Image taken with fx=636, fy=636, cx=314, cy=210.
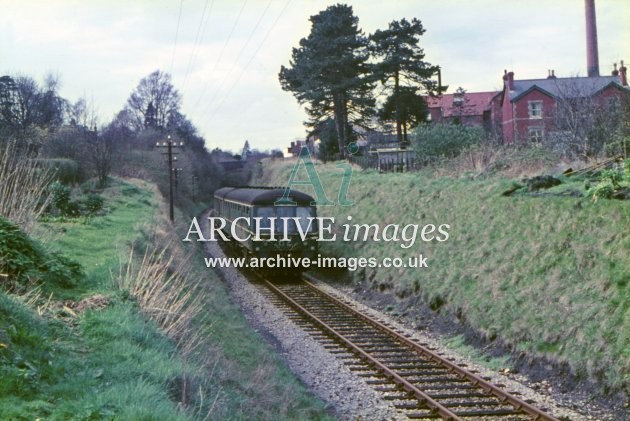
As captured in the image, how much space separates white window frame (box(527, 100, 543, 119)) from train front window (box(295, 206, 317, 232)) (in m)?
33.3

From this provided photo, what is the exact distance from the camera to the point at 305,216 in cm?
2175

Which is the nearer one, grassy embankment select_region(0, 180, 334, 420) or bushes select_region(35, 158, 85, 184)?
grassy embankment select_region(0, 180, 334, 420)

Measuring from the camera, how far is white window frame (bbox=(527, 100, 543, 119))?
4947cm

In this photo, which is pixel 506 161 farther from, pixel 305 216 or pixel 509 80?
pixel 509 80

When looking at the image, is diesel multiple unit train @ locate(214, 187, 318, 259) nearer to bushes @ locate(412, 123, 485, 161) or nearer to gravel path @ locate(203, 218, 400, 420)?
gravel path @ locate(203, 218, 400, 420)

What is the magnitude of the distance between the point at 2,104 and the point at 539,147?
3667 cm

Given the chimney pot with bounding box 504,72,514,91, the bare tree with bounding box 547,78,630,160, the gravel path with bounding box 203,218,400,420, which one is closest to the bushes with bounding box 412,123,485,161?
the bare tree with bounding box 547,78,630,160

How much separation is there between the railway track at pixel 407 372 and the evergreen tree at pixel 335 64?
2495cm

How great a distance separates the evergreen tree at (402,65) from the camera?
38.4 m

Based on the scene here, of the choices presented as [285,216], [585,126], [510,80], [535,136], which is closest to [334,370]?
[285,216]

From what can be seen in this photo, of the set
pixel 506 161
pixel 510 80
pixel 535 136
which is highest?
pixel 510 80

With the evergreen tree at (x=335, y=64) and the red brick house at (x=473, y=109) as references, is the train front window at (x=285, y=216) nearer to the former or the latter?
the evergreen tree at (x=335, y=64)

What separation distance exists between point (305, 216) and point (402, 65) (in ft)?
67.0

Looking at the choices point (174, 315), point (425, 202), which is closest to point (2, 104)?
point (425, 202)
